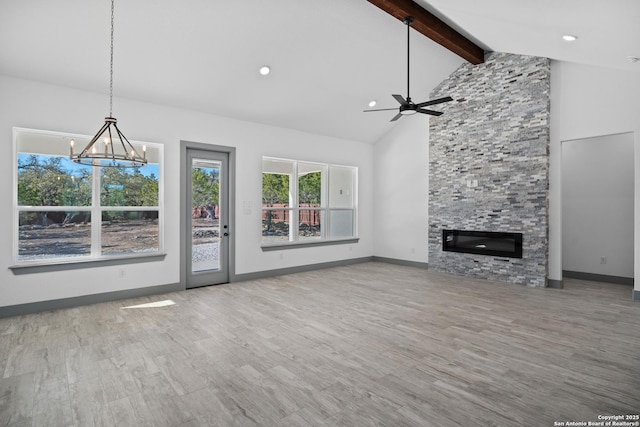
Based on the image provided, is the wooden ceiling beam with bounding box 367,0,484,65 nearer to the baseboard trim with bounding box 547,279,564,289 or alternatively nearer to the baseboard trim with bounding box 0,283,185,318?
the baseboard trim with bounding box 547,279,564,289

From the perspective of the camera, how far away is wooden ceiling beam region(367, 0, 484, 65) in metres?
4.46

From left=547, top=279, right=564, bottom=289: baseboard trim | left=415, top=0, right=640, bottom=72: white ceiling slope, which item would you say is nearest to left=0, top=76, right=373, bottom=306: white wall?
left=415, top=0, right=640, bottom=72: white ceiling slope

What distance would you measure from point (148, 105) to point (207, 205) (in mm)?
1815

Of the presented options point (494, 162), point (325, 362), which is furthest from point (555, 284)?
point (325, 362)

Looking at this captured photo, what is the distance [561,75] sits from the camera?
5.71 m

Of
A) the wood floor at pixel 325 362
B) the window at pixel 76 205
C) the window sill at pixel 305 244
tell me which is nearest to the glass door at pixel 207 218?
the window at pixel 76 205

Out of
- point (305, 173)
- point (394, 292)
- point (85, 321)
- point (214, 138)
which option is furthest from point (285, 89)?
point (85, 321)

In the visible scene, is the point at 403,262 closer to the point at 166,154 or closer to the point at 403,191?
the point at 403,191

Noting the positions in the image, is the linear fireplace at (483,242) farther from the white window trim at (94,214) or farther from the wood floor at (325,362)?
the white window trim at (94,214)

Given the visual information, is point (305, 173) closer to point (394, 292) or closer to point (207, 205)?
point (207, 205)

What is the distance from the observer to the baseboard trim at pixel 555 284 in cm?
574

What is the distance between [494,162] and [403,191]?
2.15 meters

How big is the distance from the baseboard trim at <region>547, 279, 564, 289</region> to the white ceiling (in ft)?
10.8

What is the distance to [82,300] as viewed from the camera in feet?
15.6
